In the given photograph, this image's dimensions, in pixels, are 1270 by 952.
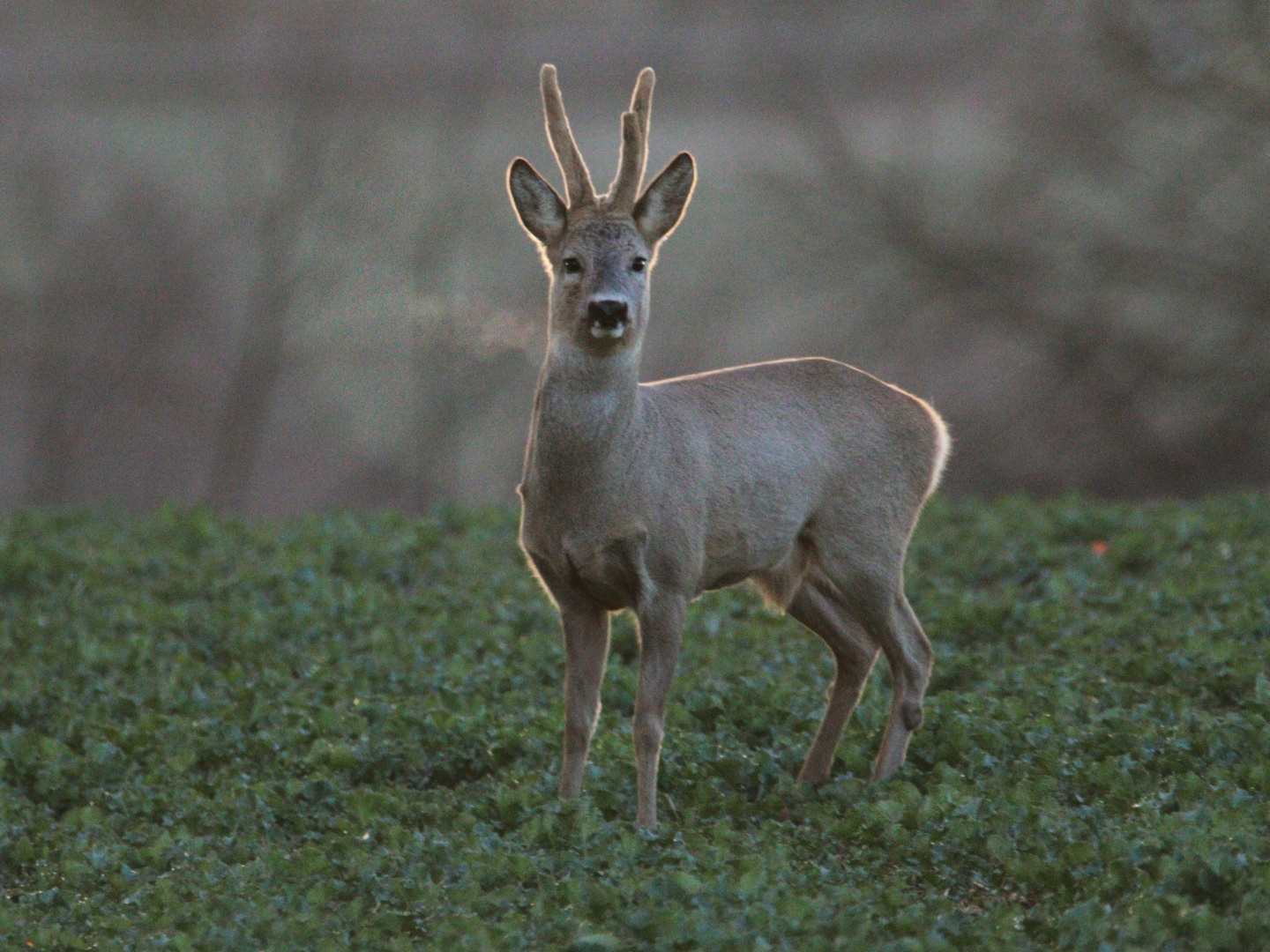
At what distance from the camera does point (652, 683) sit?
20.5ft

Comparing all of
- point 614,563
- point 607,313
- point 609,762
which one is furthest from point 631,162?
point 609,762

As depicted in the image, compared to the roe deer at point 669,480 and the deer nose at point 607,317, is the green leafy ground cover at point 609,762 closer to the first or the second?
the roe deer at point 669,480

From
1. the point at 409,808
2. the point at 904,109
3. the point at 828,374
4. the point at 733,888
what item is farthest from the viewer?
the point at 904,109

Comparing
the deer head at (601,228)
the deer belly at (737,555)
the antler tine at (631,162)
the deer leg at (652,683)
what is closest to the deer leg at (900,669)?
the deer belly at (737,555)

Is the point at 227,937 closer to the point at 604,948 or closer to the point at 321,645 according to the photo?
the point at 604,948

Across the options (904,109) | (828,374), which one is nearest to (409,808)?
(828,374)

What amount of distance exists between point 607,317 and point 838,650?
1816 mm

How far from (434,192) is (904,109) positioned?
15.5ft

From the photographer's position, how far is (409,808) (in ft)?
21.7

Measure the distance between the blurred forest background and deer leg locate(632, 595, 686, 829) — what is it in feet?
34.9

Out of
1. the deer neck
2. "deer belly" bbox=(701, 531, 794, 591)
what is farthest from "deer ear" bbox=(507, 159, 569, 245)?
"deer belly" bbox=(701, 531, 794, 591)

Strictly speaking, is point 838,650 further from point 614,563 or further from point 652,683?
point 614,563

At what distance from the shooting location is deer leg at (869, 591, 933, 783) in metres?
6.72

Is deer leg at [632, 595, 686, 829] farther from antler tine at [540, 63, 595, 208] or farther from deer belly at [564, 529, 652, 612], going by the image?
antler tine at [540, 63, 595, 208]
